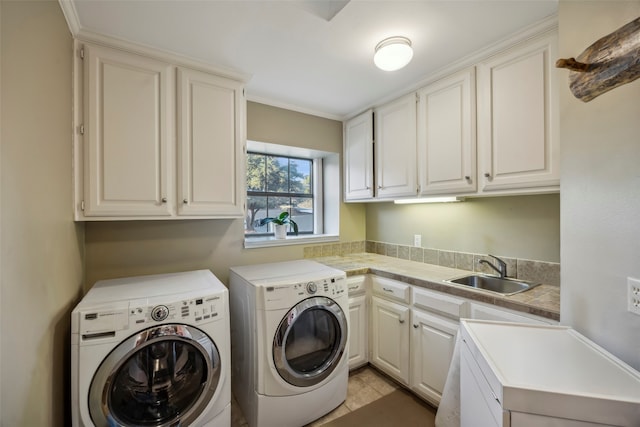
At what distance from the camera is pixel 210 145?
190cm

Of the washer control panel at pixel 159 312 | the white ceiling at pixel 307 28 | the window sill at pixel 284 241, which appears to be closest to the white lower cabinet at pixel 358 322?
the window sill at pixel 284 241

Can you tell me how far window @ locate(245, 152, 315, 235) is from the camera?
2699 millimetres

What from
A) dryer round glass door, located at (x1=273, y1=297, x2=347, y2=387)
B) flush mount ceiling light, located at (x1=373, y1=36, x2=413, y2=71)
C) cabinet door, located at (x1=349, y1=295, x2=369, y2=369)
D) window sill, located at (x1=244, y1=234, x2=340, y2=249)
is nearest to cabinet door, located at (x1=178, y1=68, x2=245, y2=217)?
window sill, located at (x1=244, y1=234, x2=340, y2=249)

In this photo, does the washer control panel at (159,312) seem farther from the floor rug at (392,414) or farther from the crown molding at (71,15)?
the crown molding at (71,15)

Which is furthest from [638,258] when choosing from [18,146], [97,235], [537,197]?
[97,235]

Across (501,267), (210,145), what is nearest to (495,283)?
(501,267)

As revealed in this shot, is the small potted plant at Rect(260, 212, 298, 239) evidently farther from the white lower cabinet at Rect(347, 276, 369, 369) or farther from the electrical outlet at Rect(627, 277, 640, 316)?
the electrical outlet at Rect(627, 277, 640, 316)

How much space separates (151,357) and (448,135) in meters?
2.25

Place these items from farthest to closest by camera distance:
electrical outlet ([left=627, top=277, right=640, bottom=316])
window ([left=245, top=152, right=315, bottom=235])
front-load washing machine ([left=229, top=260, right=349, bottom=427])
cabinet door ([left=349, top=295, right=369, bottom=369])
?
window ([left=245, top=152, right=315, bottom=235]) < cabinet door ([left=349, top=295, right=369, bottom=369]) < front-load washing machine ([left=229, top=260, right=349, bottom=427]) < electrical outlet ([left=627, top=277, right=640, bottom=316])

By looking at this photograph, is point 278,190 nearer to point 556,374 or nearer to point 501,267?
point 501,267

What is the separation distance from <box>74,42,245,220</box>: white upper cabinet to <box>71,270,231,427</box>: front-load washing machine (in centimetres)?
54

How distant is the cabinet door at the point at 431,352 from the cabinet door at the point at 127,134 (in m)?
1.88

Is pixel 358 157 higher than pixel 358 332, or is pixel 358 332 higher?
pixel 358 157

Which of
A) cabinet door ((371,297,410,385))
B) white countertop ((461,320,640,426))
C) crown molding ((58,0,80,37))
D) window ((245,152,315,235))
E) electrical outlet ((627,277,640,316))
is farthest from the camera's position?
window ((245,152,315,235))
